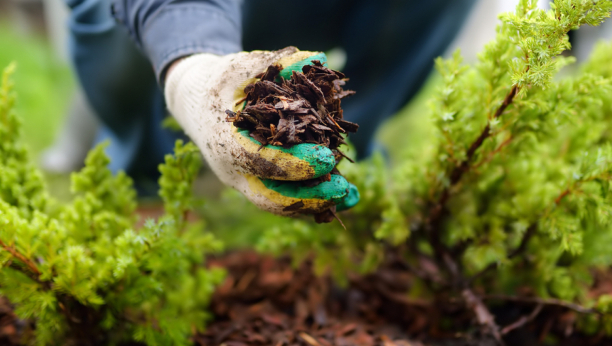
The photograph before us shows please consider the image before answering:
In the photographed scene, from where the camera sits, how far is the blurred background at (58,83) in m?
2.91

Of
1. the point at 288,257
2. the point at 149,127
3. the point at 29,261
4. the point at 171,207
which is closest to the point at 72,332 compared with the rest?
the point at 29,261

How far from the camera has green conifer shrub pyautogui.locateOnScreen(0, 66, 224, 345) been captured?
96 cm

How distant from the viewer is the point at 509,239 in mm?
1410

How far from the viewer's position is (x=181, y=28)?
1172 millimetres

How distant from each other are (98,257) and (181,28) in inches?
29.8

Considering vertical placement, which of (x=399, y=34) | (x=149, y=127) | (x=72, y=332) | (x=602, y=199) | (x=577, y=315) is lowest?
(x=72, y=332)

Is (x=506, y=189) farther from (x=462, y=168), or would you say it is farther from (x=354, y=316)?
(x=354, y=316)

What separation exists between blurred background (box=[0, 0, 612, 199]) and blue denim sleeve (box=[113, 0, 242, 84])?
28.4 inches

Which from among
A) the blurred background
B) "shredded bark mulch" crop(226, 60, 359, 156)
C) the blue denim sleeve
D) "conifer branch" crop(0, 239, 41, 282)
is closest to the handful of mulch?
"shredded bark mulch" crop(226, 60, 359, 156)

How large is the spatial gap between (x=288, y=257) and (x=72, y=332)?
1.04 m

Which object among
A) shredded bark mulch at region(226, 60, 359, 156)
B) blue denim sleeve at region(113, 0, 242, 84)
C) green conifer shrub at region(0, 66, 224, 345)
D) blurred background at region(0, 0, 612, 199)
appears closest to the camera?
shredded bark mulch at region(226, 60, 359, 156)

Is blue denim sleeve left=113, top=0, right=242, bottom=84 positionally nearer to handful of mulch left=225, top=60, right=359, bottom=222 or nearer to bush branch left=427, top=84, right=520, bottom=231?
handful of mulch left=225, top=60, right=359, bottom=222

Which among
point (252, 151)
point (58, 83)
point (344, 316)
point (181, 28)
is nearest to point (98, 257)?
point (252, 151)

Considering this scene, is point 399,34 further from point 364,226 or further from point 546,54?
point 546,54
